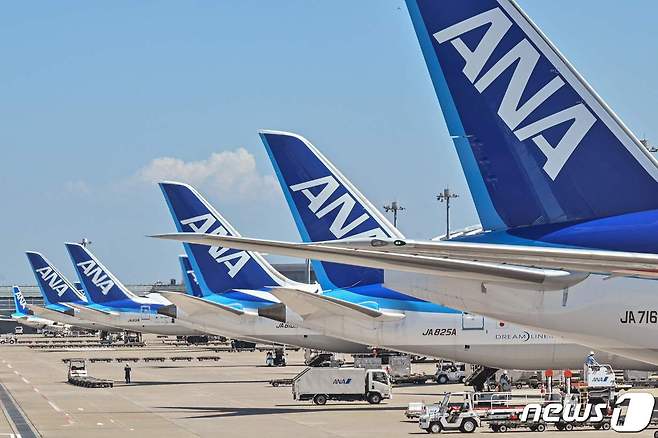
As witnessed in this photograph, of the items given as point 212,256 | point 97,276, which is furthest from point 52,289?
point 212,256

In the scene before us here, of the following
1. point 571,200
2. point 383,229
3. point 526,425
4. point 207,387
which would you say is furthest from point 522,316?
point 207,387

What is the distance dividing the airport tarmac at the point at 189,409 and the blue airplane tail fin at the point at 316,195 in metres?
6.74

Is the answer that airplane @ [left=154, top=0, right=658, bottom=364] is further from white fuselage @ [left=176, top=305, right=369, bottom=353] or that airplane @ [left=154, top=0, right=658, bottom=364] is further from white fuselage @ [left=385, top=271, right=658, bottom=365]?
white fuselage @ [left=176, top=305, right=369, bottom=353]

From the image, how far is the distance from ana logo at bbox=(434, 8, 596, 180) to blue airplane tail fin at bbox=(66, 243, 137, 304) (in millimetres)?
92740

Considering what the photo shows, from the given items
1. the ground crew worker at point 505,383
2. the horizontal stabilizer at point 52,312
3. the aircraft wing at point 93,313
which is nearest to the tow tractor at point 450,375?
the ground crew worker at point 505,383

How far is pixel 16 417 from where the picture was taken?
44250 millimetres

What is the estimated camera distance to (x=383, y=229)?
42625 mm

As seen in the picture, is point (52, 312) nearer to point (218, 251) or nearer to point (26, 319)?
point (26, 319)

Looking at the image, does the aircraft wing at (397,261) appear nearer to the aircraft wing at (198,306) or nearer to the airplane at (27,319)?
the aircraft wing at (198,306)

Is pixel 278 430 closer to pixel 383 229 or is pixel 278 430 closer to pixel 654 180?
pixel 383 229

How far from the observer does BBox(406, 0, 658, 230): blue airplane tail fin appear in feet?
60.6

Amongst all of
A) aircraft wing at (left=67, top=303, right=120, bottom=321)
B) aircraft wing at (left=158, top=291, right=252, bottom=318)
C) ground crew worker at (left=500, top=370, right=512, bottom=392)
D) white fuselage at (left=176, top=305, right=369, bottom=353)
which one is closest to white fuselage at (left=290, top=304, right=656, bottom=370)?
ground crew worker at (left=500, top=370, right=512, bottom=392)

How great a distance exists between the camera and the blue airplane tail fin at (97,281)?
110 metres

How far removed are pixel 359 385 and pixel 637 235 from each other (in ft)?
102
